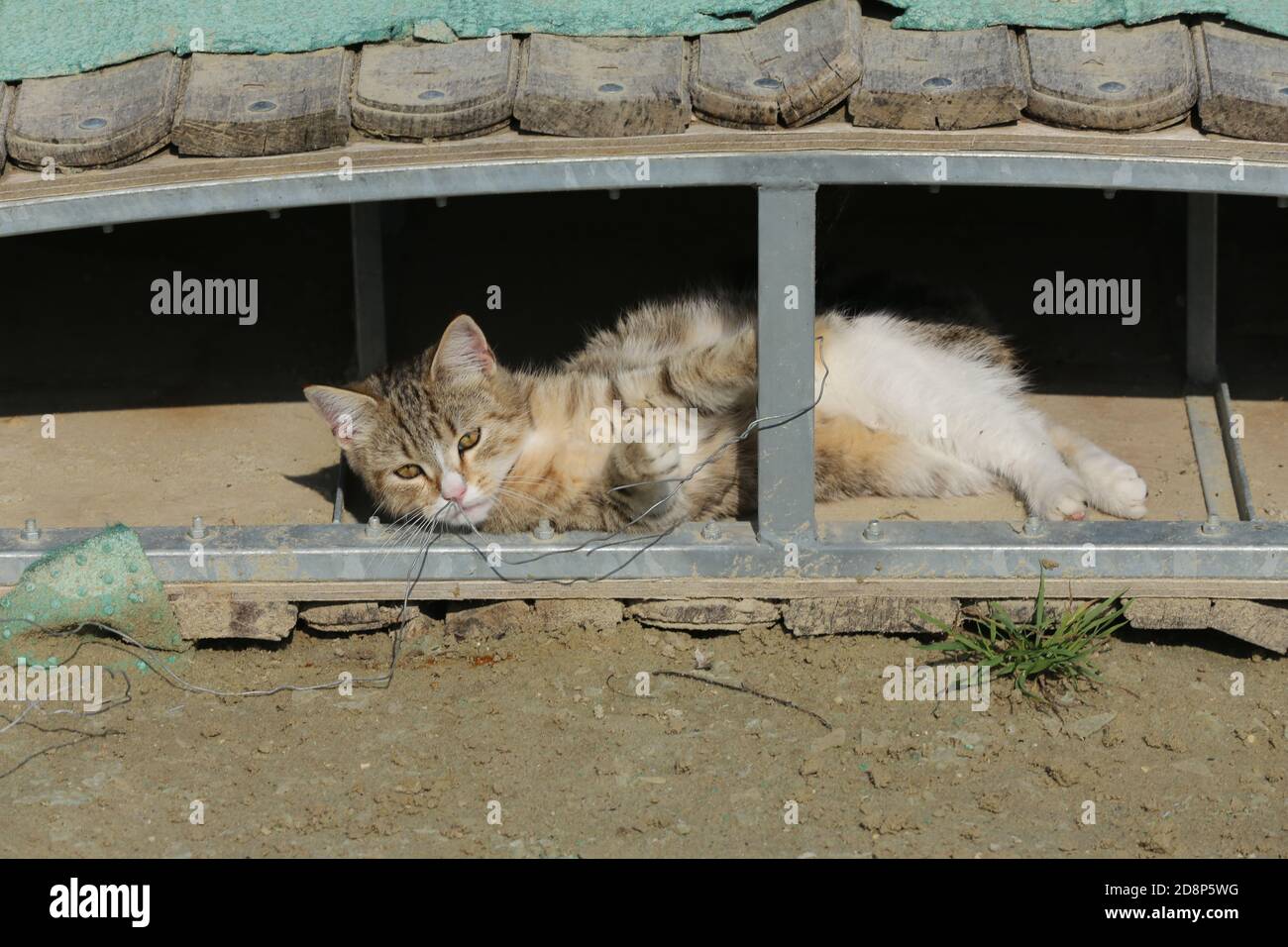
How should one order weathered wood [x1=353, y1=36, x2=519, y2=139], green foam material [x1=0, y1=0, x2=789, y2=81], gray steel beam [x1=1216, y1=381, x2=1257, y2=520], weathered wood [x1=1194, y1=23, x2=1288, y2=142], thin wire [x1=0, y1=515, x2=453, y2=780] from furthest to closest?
gray steel beam [x1=1216, y1=381, x2=1257, y2=520], thin wire [x1=0, y1=515, x2=453, y2=780], green foam material [x1=0, y1=0, x2=789, y2=81], weathered wood [x1=353, y1=36, x2=519, y2=139], weathered wood [x1=1194, y1=23, x2=1288, y2=142]

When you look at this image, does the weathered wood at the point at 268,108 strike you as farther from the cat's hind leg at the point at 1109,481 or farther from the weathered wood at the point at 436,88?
the cat's hind leg at the point at 1109,481

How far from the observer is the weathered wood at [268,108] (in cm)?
410

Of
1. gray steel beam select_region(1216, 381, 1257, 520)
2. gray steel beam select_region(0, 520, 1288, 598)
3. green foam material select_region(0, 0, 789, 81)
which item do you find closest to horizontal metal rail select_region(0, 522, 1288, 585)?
gray steel beam select_region(0, 520, 1288, 598)

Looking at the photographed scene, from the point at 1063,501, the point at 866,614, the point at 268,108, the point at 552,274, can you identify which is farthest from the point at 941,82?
the point at 552,274

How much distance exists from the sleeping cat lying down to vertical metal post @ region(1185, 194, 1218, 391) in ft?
2.76

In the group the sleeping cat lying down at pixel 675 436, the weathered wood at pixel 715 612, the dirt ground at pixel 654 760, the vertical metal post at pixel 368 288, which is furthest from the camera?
the vertical metal post at pixel 368 288

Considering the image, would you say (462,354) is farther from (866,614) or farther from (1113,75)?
(1113,75)

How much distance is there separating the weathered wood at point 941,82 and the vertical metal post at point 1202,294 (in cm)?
187

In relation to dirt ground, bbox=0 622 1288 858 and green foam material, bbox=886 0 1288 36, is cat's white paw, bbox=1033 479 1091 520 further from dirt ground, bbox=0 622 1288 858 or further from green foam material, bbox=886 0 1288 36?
green foam material, bbox=886 0 1288 36

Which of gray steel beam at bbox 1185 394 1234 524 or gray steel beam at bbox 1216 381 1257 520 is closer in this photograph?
gray steel beam at bbox 1216 381 1257 520

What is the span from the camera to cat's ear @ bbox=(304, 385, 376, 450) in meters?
4.74

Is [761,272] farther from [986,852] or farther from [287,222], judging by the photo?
[287,222]

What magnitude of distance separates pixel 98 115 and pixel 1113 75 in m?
2.75

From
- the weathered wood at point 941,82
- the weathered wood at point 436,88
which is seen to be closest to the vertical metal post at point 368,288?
the weathered wood at point 436,88
